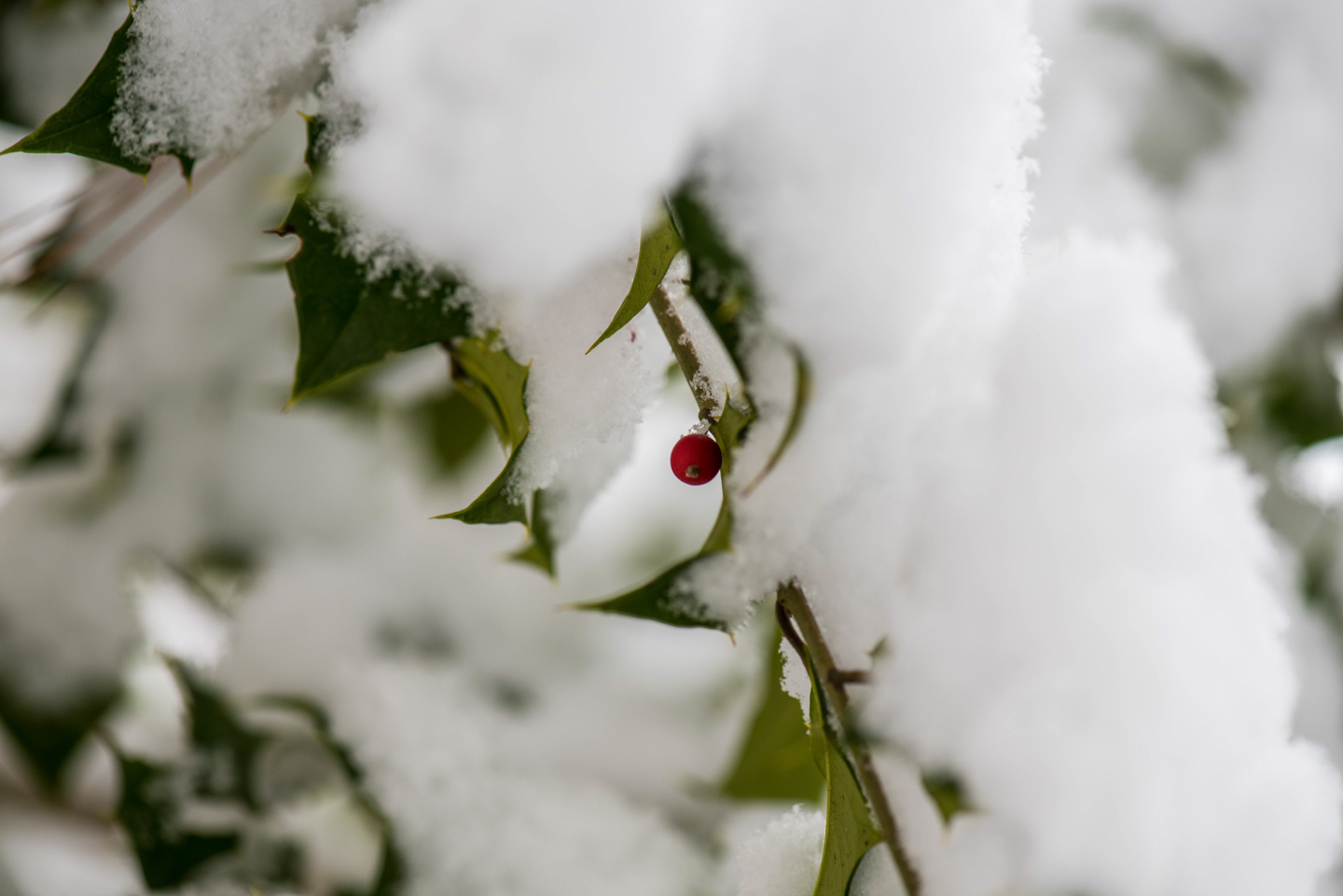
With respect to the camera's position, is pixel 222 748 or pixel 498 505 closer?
pixel 498 505

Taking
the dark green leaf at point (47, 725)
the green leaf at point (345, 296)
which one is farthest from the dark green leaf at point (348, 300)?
the dark green leaf at point (47, 725)

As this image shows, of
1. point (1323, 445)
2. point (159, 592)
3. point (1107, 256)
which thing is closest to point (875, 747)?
point (1107, 256)

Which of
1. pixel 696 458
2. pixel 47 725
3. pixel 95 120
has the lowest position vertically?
pixel 47 725

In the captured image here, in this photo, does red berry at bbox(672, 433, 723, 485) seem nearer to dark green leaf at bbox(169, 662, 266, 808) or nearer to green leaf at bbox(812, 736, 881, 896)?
green leaf at bbox(812, 736, 881, 896)

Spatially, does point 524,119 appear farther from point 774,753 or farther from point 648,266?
point 774,753

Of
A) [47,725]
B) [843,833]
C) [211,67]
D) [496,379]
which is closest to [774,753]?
[843,833]
